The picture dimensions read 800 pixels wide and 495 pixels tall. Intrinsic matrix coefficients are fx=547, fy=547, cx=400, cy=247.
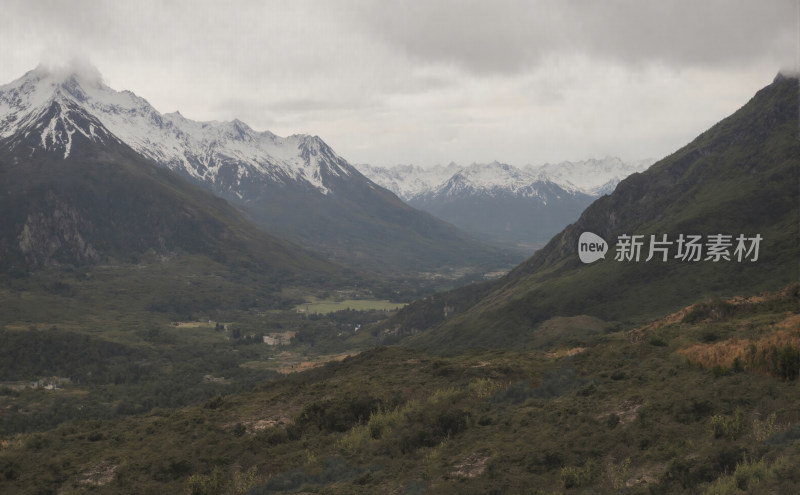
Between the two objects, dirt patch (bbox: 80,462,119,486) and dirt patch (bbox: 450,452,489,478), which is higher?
dirt patch (bbox: 450,452,489,478)

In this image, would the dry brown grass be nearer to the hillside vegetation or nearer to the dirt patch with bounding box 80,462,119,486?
the hillside vegetation

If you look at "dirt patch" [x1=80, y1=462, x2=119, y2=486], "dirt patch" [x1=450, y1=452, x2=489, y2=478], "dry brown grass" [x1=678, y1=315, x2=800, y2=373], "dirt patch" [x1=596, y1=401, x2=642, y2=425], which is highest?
"dry brown grass" [x1=678, y1=315, x2=800, y2=373]

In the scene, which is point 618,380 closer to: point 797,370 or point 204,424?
point 797,370

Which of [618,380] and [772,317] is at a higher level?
[772,317]

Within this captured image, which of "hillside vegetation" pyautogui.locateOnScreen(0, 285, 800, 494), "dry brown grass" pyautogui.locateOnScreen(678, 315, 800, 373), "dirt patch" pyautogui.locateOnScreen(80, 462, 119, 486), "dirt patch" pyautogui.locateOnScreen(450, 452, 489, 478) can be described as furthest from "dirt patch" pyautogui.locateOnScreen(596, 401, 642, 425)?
"dirt patch" pyautogui.locateOnScreen(80, 462, 119, 486)

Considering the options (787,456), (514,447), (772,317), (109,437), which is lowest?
(109,437)

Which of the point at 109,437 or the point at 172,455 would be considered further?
the point at 109,437

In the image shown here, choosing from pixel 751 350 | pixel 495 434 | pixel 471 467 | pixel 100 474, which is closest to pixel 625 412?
pixel 495 434

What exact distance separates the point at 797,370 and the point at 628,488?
19.0 meters

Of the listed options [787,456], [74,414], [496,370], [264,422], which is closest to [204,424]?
[264,422]

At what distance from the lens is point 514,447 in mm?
38312

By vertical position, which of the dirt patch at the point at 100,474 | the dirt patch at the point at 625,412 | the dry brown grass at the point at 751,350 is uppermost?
the dry brown grass at the point at 751,350

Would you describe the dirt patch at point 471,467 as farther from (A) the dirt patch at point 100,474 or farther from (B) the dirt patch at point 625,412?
(A) the dirt patch at point 100,474

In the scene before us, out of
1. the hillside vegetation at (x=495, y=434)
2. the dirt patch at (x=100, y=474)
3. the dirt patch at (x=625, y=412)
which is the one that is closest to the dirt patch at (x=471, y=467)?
the hillside vegetation at (x=495, y=434)
